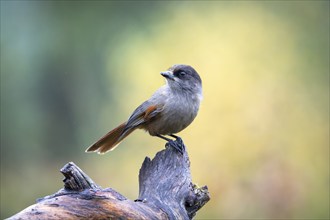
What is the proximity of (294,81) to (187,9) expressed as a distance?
2437mm

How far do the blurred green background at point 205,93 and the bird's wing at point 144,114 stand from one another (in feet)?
13.7

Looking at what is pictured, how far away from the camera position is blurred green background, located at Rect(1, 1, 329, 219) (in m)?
10.4

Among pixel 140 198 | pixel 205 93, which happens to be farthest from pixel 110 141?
pixel 205 93

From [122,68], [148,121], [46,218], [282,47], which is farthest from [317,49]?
[46,218]

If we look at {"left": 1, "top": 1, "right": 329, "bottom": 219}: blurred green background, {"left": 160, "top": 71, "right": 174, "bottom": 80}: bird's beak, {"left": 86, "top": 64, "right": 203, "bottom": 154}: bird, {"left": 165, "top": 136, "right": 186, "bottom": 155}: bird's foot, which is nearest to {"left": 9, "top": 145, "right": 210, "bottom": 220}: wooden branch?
{"left": 165, "top": 136, "right": 186, "bottom": 155}: bird's foot

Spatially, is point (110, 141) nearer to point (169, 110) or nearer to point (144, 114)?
point (144, 114)

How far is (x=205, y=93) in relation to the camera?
10.1m

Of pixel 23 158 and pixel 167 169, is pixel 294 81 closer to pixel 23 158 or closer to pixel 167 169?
pixel 23 158

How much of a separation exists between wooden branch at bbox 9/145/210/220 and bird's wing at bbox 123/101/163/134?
79 centimetres

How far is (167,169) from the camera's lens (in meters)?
4.75

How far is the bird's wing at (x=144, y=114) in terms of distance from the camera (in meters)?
5.73

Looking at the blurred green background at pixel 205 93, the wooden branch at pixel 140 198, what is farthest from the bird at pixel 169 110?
the blurred green background at pixel 205 93

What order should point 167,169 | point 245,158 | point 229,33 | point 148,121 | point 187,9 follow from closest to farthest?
point 167,169
point 148,121
point 245,158
point 229,33
point 187,9

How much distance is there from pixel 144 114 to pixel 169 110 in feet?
0.73
